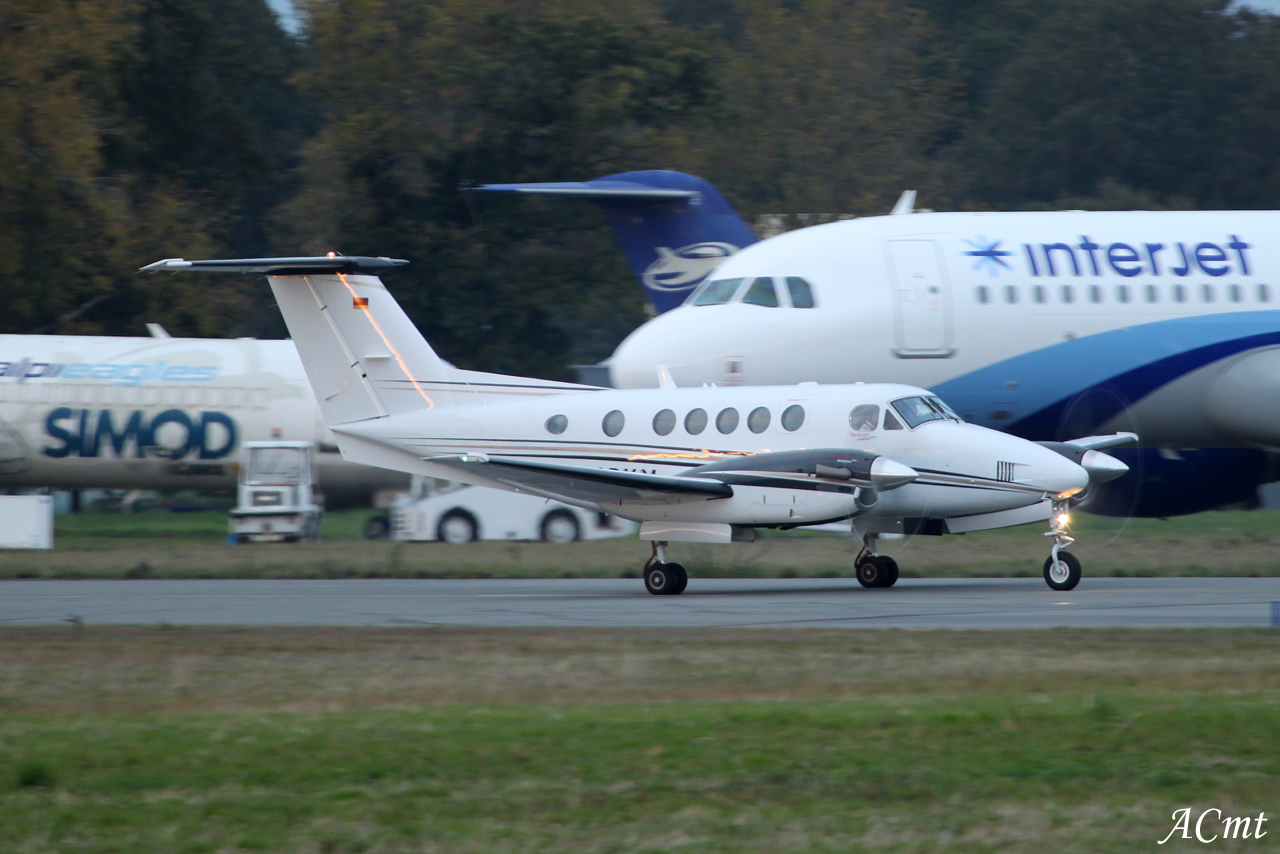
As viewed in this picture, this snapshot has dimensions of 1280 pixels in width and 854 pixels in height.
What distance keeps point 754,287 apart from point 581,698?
490 inches

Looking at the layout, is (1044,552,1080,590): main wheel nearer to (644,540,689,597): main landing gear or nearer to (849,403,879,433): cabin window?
(849,403,879,433): cabin window

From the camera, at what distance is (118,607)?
1681 cm

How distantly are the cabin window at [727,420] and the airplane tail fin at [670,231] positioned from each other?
9255 millimetres

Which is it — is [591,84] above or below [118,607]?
above

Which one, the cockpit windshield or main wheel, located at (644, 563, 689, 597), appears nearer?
the cockpit windshield

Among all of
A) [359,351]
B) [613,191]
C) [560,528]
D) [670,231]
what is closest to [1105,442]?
[359,351]

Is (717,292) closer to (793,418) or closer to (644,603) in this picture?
(793,418)

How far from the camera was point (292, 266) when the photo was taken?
68.0 ft

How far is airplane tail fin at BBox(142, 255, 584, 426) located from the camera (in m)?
20.5

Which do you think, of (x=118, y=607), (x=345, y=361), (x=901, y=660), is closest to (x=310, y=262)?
(x=345, y=361)

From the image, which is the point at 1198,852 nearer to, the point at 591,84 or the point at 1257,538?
the point at 1257,538

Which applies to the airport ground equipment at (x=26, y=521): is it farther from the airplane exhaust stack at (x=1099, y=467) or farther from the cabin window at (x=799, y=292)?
the airplane exhaust stack at (x=1099, y=467)

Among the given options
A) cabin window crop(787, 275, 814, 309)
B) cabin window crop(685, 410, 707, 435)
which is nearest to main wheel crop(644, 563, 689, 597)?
cabin window crop(685, 410, 707, 435)

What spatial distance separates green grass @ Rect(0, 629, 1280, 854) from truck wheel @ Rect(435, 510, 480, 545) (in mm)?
19938
